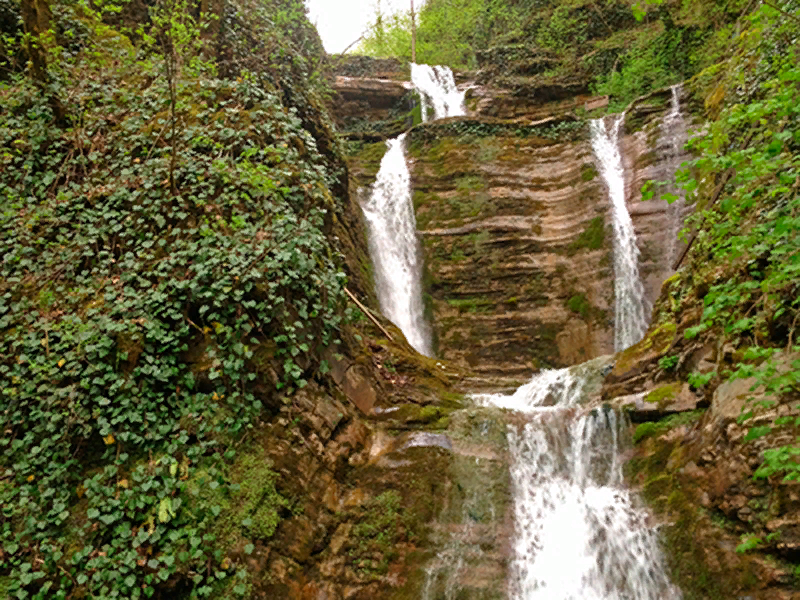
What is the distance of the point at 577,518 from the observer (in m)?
6.30

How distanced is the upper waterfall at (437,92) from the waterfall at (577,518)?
14.8 meters

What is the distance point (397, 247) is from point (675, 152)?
24.7 feet

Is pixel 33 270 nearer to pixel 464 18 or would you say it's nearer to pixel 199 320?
pixel 199 320

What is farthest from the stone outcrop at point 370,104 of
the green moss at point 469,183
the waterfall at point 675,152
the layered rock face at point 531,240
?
the waterfall at point 675,152

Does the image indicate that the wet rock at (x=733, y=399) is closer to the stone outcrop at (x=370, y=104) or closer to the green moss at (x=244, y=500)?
the green moss at (x=244, y=500)

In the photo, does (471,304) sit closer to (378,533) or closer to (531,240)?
(531,240)

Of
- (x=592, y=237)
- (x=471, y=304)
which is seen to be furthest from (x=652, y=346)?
(x=592, y=237)

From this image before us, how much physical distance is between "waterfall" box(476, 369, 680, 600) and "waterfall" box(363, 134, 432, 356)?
6162mm

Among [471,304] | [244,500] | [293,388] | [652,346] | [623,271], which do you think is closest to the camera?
[244,500]

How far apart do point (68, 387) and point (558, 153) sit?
14.1 metres

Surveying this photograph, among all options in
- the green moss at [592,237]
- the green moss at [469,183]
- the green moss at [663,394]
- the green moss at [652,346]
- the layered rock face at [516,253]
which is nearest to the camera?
the green moss at [663,394]

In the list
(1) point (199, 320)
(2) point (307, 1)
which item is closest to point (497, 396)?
(1) point (199, 320)

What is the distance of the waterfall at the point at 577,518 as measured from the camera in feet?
→ 18.4

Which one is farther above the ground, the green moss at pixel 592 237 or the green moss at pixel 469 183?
the green moss at pixel 469 183
